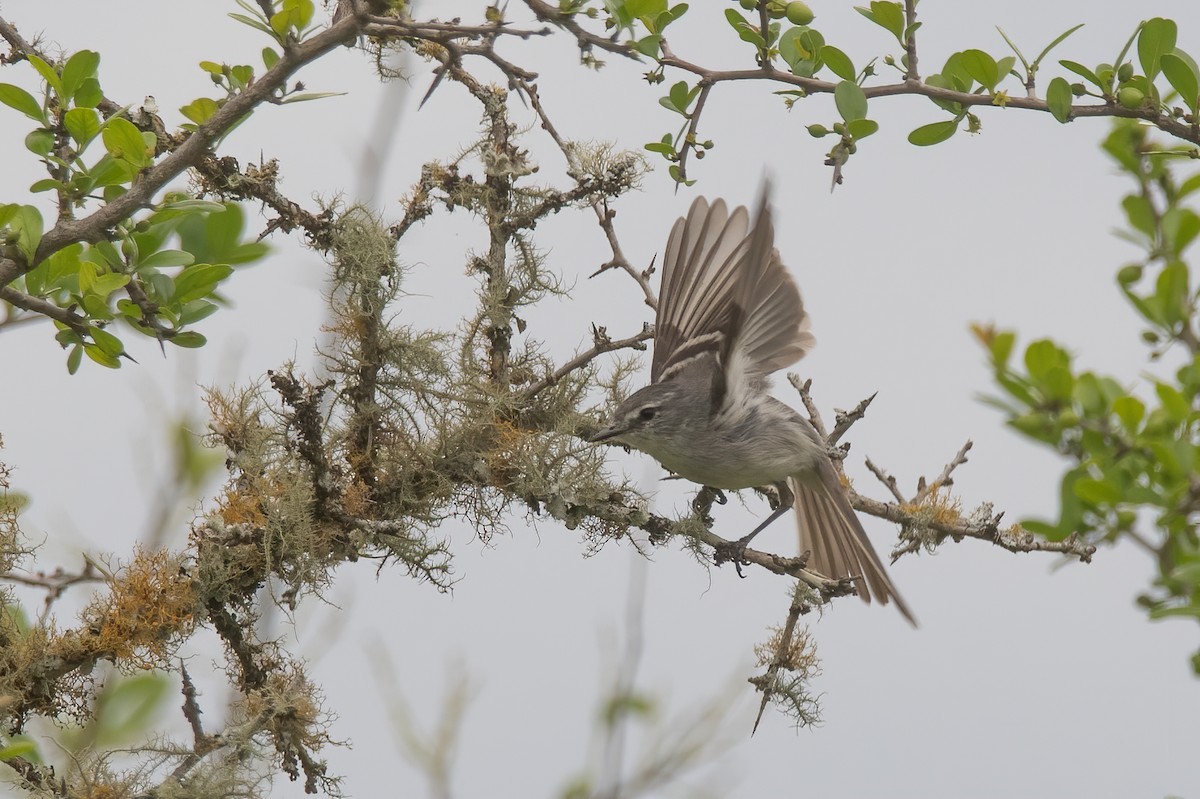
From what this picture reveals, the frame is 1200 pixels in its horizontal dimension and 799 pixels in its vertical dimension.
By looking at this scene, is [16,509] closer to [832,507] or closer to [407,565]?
[407,565]

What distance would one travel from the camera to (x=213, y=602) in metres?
2.41

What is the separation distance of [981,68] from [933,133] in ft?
0.51

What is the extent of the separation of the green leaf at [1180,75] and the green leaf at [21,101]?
1.87m

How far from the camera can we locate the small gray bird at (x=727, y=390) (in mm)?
3227

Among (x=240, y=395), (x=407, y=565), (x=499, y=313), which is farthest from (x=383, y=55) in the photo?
(x=407, y=565)

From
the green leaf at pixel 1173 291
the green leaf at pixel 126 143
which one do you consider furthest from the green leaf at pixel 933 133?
the green leaf at pixel 126 143

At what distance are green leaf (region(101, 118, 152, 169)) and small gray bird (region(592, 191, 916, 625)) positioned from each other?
1.38 meters

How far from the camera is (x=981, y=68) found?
217cm

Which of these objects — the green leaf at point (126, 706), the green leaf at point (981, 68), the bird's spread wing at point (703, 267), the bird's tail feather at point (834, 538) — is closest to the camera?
the green leaf at point (981, 68)

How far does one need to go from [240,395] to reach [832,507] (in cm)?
190

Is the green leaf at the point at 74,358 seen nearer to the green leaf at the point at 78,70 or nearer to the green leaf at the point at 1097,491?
the green leaf at the point at 78,70

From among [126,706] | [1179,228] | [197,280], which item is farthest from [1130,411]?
[126,706]

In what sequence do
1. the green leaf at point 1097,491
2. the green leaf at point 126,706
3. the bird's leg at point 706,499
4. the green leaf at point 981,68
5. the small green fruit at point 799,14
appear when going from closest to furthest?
the green leaf at point 1097,491, the green leaf at point 981,68, the small green fruit at point 799,14, the green leaf at point 126,706, the bird's leg at point 706,499

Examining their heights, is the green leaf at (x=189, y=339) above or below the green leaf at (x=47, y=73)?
below
